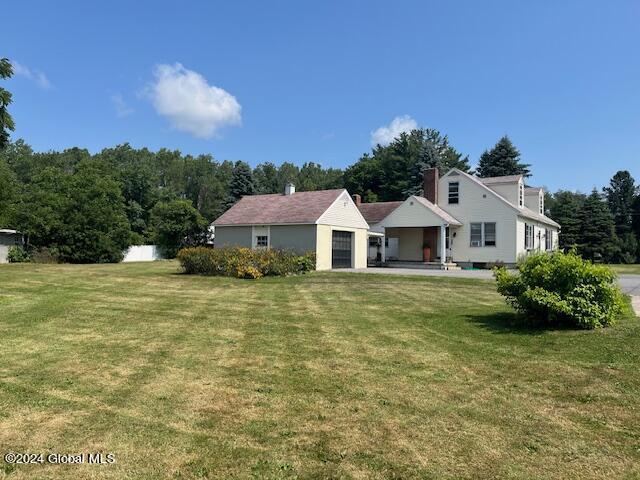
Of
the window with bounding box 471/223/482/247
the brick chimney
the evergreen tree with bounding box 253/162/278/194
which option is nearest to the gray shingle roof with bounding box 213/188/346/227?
the brick chimney

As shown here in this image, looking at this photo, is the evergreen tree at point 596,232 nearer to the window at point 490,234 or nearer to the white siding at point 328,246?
the window at point 490,234

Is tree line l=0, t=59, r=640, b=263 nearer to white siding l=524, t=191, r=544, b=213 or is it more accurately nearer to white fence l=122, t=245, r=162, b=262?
white fence l=122, t=245, r=162, b=262

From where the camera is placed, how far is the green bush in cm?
796

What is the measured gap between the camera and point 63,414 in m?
4.41

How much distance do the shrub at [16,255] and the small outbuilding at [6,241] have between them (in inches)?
9.7

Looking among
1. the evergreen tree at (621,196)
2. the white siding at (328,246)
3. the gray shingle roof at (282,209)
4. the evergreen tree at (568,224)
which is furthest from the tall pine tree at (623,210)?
the gray shingle roof at (282,209)

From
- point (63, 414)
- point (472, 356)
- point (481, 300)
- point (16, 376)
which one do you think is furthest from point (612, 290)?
point (16, 376)

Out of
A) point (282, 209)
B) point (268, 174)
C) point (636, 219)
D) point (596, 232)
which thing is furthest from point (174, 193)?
point (636, 219)

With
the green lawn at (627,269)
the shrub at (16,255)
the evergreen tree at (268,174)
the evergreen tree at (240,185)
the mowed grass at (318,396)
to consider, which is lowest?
the mowed grass at (318,396)

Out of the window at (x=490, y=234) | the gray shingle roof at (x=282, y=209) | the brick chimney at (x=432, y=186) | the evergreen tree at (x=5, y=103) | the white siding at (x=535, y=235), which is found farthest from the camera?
the brick chimney at (x=432, y=186)

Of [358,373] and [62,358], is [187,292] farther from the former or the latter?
[358,373]

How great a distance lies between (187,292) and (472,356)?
10013mm

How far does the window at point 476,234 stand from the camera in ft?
99.7

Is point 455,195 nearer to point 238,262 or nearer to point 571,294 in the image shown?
point 238,262
